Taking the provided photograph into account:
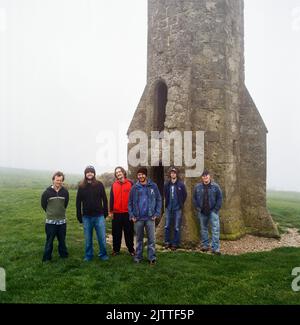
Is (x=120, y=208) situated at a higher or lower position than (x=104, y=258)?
higher

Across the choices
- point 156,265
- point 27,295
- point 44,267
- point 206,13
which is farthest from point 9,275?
point 206,13

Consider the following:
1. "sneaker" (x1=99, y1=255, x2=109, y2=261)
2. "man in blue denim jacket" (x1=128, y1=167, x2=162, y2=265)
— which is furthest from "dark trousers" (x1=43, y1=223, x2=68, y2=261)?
"man in blue denim jacket" (x1=128, y1=167, x2=162, y2=265)

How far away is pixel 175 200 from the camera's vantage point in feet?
31.3

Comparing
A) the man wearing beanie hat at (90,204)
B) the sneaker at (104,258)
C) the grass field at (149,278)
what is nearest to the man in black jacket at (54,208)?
the man wearing beanie hat at (90,204)

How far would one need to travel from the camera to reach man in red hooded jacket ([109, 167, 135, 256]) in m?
8.50

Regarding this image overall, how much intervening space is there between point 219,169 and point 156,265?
14.2 feet

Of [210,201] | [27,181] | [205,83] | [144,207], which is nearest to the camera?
[144,207]

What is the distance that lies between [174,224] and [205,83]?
14.6ft

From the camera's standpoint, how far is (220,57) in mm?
11359

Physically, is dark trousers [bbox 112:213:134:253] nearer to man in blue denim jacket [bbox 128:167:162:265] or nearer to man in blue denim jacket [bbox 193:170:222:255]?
man in blue denim jacket [bbox 128:167:162:265]

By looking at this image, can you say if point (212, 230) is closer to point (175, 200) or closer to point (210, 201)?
point (210, 201)

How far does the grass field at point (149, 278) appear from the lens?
620cm

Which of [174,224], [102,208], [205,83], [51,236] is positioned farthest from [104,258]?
[205,83]
